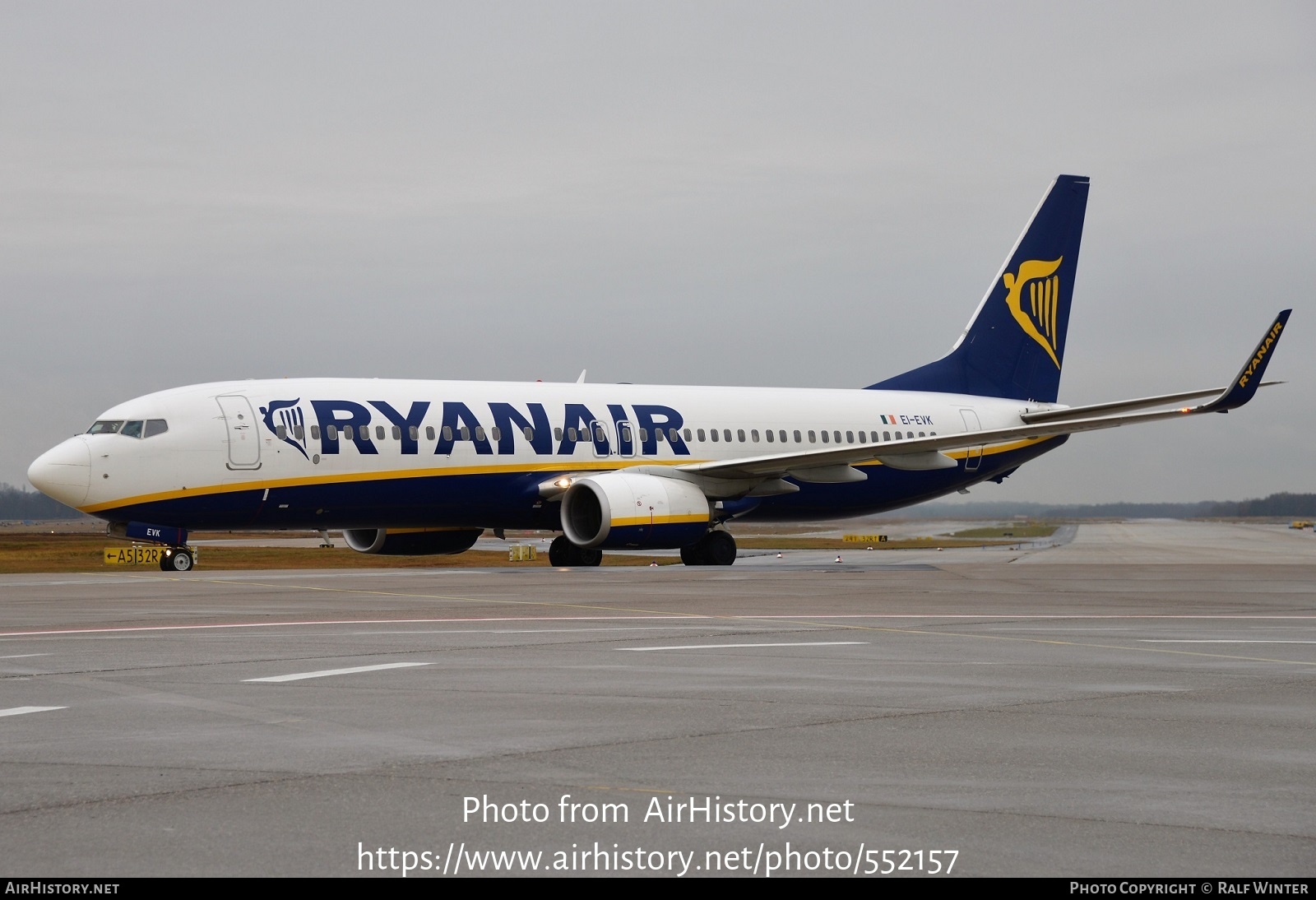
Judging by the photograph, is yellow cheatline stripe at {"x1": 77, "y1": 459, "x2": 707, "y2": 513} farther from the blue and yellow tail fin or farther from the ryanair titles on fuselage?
the blue and yellow tail fin

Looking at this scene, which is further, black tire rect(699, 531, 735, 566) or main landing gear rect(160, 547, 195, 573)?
black tire rect(699, 531, 735, 566)

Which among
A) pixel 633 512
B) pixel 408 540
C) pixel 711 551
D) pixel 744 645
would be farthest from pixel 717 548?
pixel 744 645

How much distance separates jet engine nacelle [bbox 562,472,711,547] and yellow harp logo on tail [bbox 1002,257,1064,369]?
1457 centimetres

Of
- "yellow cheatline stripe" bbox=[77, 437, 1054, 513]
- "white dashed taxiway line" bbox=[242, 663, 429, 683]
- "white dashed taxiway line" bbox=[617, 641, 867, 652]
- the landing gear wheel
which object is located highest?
"yellow cheatline stripe" bbox=[77, 437, 1054, 513]

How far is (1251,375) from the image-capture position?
2873 cm

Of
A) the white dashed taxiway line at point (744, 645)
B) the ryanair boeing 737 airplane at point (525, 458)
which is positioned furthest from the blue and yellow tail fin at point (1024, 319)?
the white dashed taxiway line at point (744, 645)

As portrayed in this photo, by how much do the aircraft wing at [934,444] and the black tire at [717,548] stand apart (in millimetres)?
1492

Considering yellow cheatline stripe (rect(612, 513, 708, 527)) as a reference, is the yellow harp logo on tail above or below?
above

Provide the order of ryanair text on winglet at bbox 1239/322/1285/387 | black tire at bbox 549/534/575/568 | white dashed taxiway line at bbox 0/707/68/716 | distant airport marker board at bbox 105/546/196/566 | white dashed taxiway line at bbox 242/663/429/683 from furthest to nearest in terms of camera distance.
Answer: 1. distant airport marker board at bbox 105/546/196/566
2. black tire at bbox 549/534/575/568
3. ryanair text on winglet at bbox 1239/322/1285/387
4. white dashed taxiway line at bbox 242/663/429/683
5. white dashed taxiway line at bbox 0/707/68/716

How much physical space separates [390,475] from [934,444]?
1154 cm

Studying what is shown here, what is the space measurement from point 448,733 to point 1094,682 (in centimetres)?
477

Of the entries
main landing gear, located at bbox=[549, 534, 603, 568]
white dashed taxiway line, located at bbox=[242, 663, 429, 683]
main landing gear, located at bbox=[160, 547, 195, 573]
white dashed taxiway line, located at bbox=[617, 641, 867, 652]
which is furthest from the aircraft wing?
white dashed taxiway line, located at bbox=[242, 663, 429, 683]

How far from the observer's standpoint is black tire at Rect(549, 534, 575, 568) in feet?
108

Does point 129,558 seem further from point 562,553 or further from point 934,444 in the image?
point 934,444
